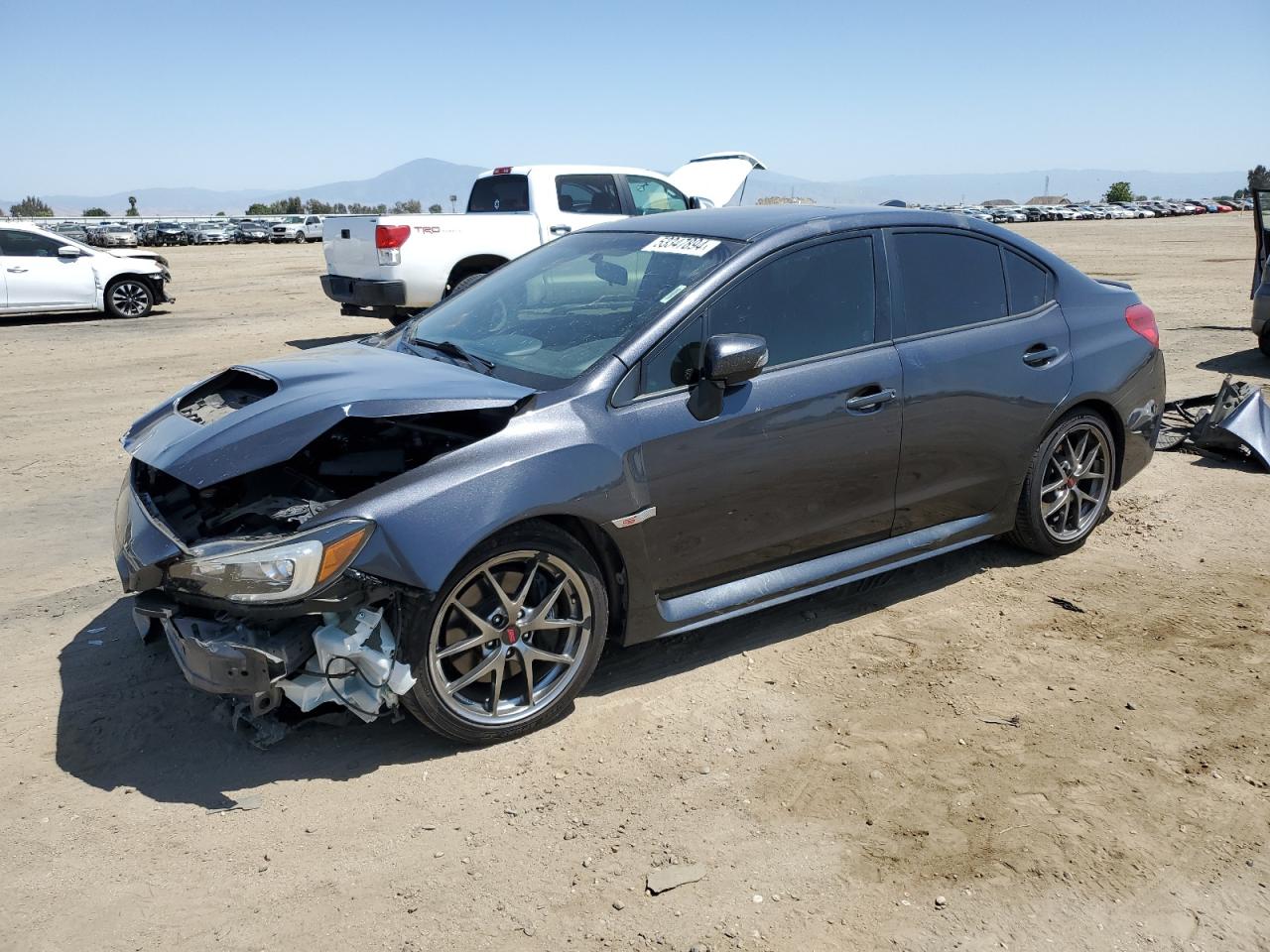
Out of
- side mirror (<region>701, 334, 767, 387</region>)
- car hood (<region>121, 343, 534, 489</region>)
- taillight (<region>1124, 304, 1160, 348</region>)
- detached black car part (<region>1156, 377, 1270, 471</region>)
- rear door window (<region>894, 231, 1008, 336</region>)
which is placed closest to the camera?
car hood (<region>121, 343, 534, 489</region>)

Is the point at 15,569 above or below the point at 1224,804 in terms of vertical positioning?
above

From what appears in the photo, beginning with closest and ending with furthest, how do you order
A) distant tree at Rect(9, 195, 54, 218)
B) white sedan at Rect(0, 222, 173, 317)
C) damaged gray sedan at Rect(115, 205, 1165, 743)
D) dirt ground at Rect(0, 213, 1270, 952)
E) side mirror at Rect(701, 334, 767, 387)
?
dirt ground at Rect(0, 213, 1270, 952) → damaged gray sedan at Rect(115, 205, 1165, 743) → side mirror at Rect(701, 334, 767, 387) → white sedan at Rect(0, 222, 173, 317) → distant tree at Rect(9, 195, 54, 218)

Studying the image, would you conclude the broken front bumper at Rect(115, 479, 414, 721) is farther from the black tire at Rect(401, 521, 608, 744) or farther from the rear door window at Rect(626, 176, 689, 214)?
the rear door window at Rect(626, 176, 689, 214)

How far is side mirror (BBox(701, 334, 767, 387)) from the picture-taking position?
3852 mm

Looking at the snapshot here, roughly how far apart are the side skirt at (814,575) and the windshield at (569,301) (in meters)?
1.02

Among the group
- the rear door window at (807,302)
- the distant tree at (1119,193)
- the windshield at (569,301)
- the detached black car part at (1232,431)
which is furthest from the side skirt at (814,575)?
the distant tree at (1119,193)

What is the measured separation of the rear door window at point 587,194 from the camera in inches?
516

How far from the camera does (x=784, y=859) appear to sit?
312 centimetres

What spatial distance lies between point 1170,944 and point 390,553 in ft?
8.15

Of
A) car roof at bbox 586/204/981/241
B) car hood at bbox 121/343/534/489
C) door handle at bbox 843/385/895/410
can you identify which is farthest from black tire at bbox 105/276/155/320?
door handle at bbox 843/385/895/410

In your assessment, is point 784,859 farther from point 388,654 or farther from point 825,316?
point 825,316

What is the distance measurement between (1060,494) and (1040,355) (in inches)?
31.0

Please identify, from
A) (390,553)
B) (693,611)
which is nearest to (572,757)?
(693,611)

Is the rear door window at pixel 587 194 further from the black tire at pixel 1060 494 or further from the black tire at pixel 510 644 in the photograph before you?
the black tire at pixel 510 644
